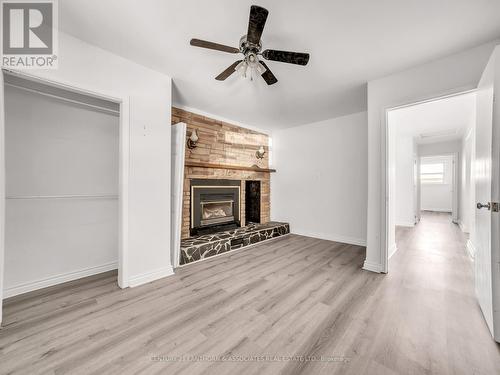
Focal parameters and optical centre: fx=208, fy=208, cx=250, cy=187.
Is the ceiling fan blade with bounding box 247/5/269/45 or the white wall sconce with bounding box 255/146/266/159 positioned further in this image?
the white wall sconce with bounding box 255/146/266/159

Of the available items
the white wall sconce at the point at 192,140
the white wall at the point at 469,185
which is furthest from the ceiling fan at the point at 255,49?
the white wall at the point at 469,185

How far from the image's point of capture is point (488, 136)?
169cm

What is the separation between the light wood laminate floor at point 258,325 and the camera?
1331mm

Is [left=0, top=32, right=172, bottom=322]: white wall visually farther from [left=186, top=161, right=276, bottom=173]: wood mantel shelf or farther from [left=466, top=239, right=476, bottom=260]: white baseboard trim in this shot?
[left=466, top=239, right=476, bottom=260]: white baseboard trim

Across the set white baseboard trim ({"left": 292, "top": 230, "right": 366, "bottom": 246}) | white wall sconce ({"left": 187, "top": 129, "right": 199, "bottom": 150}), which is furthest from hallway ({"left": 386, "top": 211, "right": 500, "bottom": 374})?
white wall sconce ({"left": 187, "top": 129, "right": 199, "bottom": 150})

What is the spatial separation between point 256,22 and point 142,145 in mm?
1762

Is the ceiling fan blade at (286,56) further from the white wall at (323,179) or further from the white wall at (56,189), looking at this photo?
the white wall at (323,179)

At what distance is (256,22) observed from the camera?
5.06 feet

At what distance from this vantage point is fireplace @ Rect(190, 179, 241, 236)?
3.74 meters

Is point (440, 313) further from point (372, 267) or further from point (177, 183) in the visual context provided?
point (177, 183)

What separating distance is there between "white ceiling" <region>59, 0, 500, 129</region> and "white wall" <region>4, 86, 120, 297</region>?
1.02m

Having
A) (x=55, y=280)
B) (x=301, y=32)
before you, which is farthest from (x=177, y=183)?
(x=301, y=32)

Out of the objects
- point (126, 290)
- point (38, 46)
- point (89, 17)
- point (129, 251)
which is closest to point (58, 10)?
point (89, 17)

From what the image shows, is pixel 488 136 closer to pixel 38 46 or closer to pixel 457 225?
pixel 38 46
